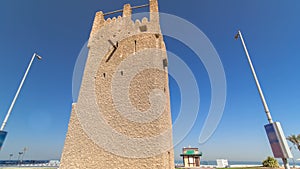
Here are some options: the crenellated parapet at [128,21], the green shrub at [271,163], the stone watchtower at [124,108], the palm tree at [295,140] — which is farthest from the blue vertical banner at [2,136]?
the palm tree at [295,140]

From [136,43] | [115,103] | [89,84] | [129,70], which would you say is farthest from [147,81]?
[89,84]

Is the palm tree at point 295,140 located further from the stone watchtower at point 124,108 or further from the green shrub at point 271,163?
the stone watchtower at point 124,108

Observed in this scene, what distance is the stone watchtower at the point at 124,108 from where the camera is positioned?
6.96 metres

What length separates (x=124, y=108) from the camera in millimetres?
7988

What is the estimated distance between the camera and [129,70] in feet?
29.1

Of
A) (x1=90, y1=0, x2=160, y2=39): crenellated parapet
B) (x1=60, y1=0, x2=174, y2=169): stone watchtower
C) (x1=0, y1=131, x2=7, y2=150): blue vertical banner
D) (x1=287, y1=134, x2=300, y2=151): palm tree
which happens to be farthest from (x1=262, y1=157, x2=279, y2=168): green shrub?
(x1=0, y1=131, x2=7, y2=150): blue vertical banner

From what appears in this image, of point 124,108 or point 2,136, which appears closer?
point 2,136

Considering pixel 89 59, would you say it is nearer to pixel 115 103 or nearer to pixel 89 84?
pixel 89 84

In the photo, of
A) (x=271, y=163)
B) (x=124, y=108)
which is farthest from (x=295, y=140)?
(x=124, y=108)

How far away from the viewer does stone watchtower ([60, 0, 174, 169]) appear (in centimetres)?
696

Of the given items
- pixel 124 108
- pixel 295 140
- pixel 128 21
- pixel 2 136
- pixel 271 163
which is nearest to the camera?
pixel 2 136

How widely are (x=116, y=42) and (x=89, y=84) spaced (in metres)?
3.34

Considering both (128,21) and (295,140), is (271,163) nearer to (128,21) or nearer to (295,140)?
(295,140)

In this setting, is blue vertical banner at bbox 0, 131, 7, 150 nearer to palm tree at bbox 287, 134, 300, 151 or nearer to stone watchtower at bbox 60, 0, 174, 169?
stone watchtower at bbox 60, 0, 174, 169
